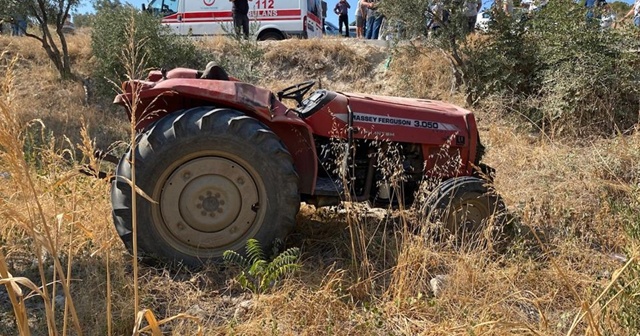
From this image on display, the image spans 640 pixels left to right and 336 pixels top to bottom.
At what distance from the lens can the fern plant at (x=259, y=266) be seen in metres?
2.84

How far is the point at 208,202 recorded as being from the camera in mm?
3203

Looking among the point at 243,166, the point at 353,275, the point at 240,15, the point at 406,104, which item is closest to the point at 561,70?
the point at 406,104

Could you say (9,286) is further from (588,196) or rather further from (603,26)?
(603,26)

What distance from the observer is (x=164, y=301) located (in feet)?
9.70

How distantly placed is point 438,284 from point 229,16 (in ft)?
38.0

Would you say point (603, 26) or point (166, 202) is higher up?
point (603, 26)

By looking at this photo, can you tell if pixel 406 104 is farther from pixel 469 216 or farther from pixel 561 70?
pixel 561 70

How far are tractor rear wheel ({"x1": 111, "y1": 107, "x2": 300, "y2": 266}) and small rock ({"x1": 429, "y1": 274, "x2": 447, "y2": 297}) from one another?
98cm

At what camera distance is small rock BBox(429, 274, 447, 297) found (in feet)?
9.85

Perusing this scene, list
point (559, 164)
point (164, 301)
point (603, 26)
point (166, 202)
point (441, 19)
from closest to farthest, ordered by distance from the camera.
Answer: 1. point (164, 301)
2. point (166, 202)
3. point (559, 164)
4. point (603, 26)
5. point (441, 19)

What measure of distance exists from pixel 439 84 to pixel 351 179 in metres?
6.48

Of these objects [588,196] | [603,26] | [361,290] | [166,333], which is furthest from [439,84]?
[166,333]

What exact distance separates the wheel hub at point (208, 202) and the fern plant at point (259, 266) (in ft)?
0.67

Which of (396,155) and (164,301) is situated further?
(396,155)
